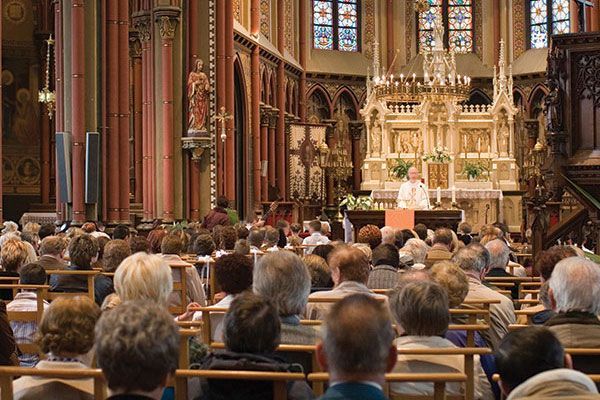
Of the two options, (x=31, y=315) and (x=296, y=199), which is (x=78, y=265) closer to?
(x=31, y=315)

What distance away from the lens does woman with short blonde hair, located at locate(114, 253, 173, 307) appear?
6039mm

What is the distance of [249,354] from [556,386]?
1.41 m

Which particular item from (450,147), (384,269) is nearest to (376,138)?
(450,147)

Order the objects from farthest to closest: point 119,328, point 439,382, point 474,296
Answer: point 474,296
point 439,382
point 119,328

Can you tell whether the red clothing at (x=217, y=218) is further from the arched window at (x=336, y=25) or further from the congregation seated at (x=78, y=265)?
the arched window at (x=336, y=25)

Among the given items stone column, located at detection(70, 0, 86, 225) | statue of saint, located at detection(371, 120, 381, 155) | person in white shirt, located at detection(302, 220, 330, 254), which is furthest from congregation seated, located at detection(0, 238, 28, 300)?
statue of saint, located at detection(371, 120, 381, 155)

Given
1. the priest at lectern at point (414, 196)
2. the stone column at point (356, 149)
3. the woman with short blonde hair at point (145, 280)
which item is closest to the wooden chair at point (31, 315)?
the woman with short blonde hair at point (145, 280)

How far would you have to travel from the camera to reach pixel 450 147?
3128cm

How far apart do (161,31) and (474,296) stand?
17.5 m

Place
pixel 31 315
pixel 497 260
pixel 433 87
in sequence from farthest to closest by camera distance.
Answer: pixel 433 87, pixel 497 260, pixel 31 315

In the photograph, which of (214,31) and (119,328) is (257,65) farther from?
(119,328)

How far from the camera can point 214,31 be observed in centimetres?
2538

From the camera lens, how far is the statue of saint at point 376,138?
3212cm

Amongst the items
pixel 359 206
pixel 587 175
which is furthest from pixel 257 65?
pixel 587 175
